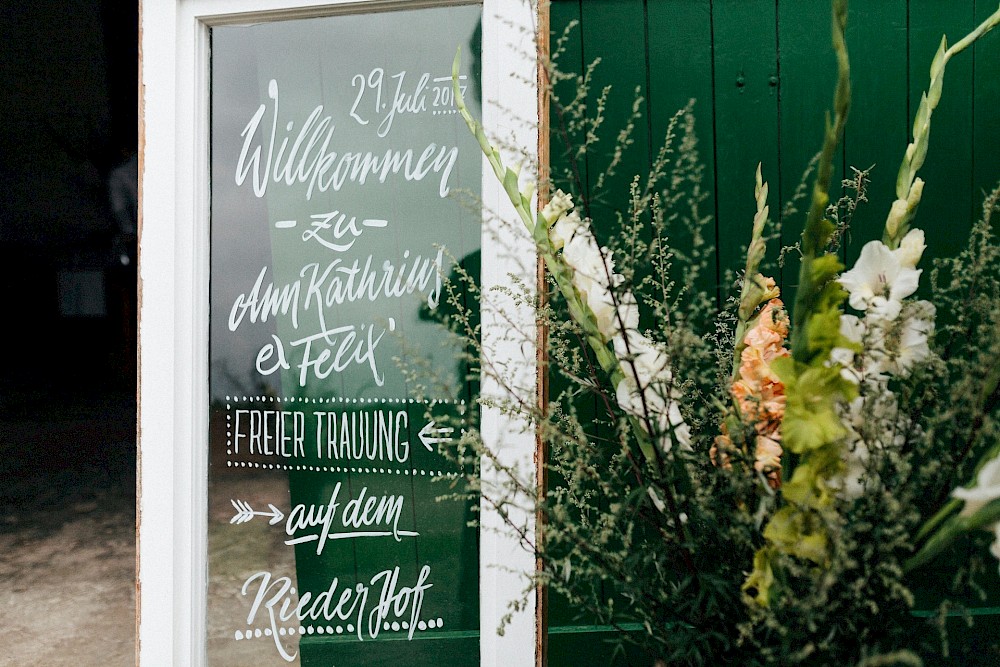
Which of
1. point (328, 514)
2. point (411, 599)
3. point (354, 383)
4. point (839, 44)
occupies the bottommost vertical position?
point (411, 599)

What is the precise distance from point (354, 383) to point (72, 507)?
966 millimetres

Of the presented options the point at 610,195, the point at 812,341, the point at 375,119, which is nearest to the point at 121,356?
the point at 375,119

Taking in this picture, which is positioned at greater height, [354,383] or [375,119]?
[375,119]

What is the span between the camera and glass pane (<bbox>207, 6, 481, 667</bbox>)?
4.84 ft

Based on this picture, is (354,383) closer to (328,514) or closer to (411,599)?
(328,514)

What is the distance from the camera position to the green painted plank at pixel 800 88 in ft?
4.80

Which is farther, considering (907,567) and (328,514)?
(328,514)

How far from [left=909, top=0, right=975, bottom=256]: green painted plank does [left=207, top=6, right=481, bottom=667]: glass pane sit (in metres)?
0.95

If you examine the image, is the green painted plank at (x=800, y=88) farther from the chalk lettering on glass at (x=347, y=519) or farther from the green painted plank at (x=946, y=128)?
the chalk lettering on glass at (x=347, y=519)

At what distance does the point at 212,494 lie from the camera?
60.7 inches

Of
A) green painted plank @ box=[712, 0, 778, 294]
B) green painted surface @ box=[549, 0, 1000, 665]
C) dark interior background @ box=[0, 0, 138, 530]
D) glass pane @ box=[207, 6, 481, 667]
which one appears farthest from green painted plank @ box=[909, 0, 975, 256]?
dark interior background @ box=[0, 0, 138, 530]

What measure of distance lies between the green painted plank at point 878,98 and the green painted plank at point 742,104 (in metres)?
0.17

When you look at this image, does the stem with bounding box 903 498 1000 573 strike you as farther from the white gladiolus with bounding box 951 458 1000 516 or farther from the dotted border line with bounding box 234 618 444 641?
the dotted border line with bounding box 234 618 444 641

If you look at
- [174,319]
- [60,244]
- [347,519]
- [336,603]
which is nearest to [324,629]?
[336,603]
